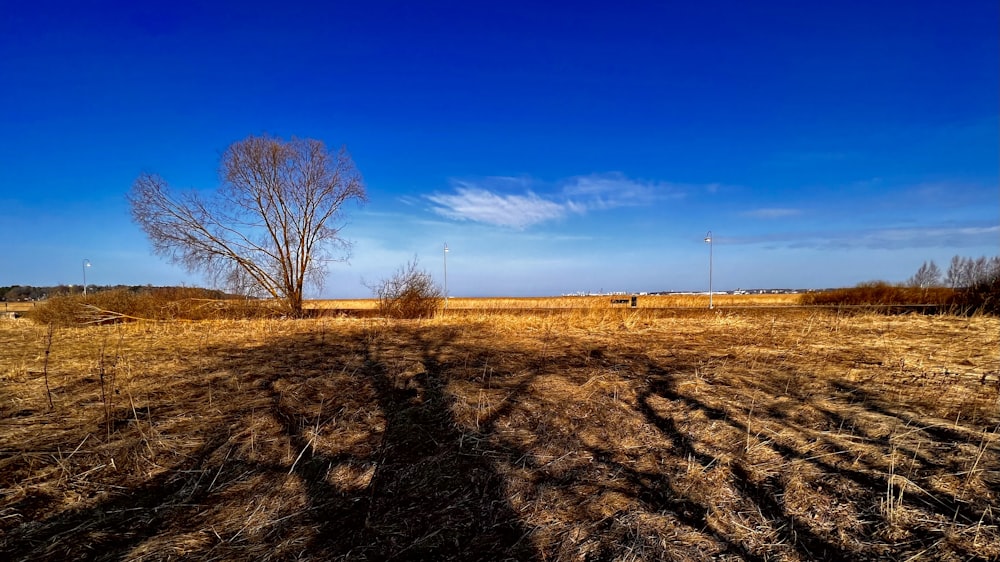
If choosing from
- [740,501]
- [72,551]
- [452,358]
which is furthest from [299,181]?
[740,501]

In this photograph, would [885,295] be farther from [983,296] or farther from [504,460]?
[504,460]

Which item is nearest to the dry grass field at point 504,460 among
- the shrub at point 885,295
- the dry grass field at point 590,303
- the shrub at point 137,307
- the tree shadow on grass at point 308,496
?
the tree shadow on grass at point 308,496

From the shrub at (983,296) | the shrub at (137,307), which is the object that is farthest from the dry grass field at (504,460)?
the shrub at (983,296)

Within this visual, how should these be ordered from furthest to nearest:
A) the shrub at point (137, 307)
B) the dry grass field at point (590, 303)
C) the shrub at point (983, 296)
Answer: the dry grass field at point (590, 303), the shrub at point (983, 296), the shrub at point (137, 307)

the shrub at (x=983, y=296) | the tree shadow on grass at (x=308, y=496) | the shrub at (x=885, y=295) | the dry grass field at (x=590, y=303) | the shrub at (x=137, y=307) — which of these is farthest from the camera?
the shrub at (x=885, y=295)

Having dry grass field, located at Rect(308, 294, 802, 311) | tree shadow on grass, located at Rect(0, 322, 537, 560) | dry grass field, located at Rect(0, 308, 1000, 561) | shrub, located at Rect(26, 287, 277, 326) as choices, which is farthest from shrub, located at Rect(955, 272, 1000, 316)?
shrub, located at Rect(26, 287, 277, 326)

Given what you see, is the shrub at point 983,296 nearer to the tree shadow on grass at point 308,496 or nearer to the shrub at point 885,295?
the shrub at point 885,295

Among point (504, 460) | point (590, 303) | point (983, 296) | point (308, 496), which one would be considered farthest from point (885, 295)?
point (308, 496)

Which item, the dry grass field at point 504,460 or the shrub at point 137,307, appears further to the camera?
the shrub at point 137,307

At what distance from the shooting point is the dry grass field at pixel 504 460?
2.26m

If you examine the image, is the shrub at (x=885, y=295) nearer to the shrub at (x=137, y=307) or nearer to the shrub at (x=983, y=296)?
the shrub at (x=983, y=296)

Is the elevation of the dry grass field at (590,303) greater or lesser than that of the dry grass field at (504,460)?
greater

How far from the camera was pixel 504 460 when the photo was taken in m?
3.11

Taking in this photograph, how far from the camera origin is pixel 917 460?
292 cm
